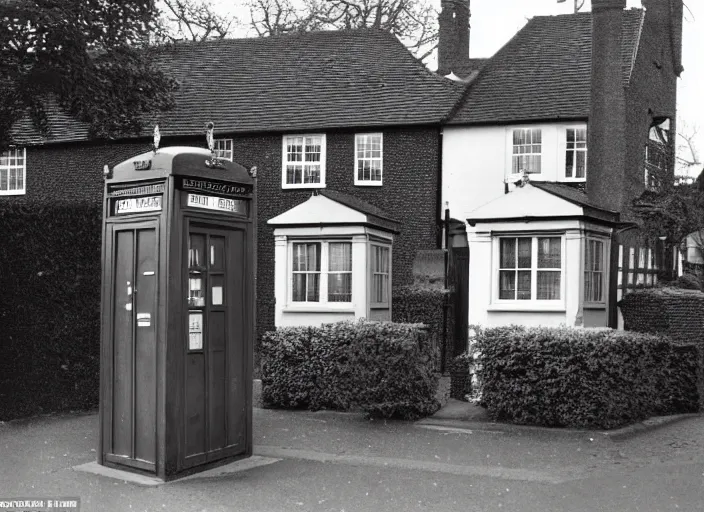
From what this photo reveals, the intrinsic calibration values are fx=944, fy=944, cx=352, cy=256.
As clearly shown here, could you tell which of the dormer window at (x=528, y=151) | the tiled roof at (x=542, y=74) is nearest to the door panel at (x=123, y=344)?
the dormer window at (x=528, y=151)

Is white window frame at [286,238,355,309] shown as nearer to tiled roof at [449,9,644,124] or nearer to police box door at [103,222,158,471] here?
tiled roof at [449,9,644,124]

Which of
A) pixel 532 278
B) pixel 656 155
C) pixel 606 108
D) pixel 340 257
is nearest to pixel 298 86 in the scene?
pixel 340 257

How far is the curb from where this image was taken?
11.5 meters

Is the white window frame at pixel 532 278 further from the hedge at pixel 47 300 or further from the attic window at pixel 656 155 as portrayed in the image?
the attic window at pixel 656 155

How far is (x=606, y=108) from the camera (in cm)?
2272

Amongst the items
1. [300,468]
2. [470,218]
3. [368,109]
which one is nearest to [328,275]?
[470,218]

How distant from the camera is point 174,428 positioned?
875 centimetres

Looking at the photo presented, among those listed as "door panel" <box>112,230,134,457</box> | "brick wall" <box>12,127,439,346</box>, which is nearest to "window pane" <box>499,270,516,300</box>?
"door panel" <box>112,230,134,457</box>

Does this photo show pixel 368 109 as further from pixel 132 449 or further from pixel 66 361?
pixel 132 449

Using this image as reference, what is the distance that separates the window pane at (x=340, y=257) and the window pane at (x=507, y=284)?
5.97m

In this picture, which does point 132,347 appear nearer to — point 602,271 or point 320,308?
point 602,271

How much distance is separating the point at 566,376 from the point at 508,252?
4.64 meters

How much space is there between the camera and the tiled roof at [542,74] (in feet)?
87.0

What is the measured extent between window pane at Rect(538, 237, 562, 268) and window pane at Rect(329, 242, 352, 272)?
6.43m
